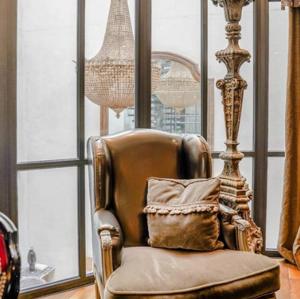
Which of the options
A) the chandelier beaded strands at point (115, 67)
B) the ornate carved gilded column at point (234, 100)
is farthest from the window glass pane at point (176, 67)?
the ornate carved gilded column at point (234, 100)

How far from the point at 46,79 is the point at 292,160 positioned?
1990mm

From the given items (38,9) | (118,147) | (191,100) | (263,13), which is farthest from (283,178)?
(38,9)

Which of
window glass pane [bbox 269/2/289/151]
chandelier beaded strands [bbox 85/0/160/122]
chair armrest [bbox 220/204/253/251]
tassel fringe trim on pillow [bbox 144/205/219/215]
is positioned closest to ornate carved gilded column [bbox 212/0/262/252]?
chair armrest [bbox 220/204/253/251]

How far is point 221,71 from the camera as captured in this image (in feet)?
11.1

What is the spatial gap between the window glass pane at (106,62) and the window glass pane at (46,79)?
0.39 feet

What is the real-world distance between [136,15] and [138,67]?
0.38m

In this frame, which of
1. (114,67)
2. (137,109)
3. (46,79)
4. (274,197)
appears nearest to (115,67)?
(114,67)

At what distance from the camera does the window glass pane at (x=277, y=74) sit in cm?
340

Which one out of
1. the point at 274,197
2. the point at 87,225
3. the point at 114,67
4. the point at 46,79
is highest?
the point at 114,67

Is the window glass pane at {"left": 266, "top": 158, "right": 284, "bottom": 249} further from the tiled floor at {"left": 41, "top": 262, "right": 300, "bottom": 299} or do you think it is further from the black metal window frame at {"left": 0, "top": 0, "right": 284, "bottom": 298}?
the tiled floor at {"left": 41, "top": 262, "right": 300, "bottom": 299}

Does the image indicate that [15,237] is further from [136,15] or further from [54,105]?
[136,15]

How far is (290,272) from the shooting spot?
3145 millimetres

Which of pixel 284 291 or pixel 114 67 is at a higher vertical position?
pixel 114 67

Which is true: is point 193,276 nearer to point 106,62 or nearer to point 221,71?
point 106,62
